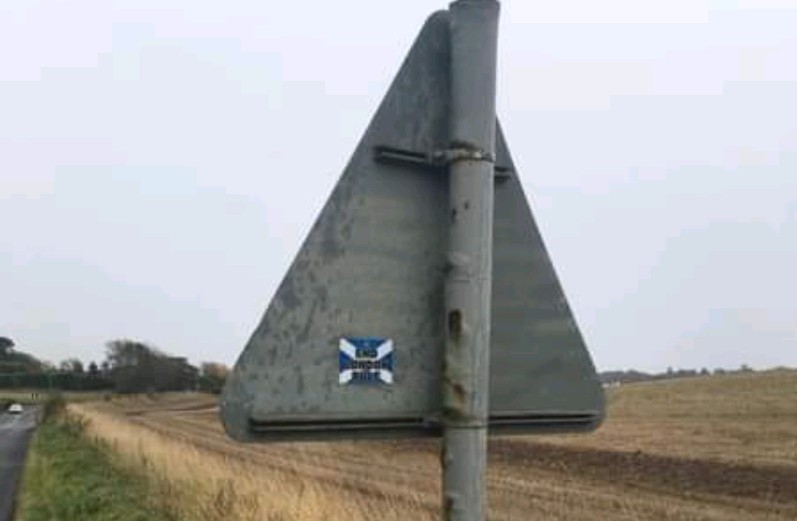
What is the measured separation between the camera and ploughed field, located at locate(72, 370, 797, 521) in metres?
12.4

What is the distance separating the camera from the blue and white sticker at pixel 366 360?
2.52 metres

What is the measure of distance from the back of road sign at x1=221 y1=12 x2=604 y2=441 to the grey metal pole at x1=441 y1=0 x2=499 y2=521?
0.14 m

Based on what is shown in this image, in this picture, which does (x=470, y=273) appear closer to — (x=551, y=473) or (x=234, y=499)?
(x=234, y=499)

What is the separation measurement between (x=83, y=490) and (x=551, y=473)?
42.2ft

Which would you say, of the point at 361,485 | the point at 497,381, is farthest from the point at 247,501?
the point at 361,485

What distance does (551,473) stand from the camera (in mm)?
25359

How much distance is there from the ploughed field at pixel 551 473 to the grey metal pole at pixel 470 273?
6.04 m

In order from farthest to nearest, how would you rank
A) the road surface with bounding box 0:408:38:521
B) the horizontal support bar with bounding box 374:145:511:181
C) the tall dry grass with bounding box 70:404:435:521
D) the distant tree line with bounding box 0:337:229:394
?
the distant tree line with bounding box 0:337:229:394, the road surface with bounding box 0:408:38:521, the tall dry grass with bounding box 70:404:435:521, the horizontal support bar with bounding box 374:145:511:181

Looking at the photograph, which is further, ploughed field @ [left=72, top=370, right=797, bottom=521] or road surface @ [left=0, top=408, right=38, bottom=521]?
road surface @ [left=0, top=408, right=38, bottom=521]

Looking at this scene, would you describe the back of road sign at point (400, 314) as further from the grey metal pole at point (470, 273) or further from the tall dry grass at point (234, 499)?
the tall dry grass at point (234, 499)

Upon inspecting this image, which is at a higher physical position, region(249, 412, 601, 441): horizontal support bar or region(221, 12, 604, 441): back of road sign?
region(221, 12, 604, 441): back of road sign

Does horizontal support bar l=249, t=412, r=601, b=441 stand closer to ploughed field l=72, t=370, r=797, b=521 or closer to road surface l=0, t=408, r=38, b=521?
ploughed field l=72, t=370, r=797, b=521

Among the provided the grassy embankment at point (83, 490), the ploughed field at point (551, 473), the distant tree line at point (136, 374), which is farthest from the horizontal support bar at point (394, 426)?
the distant tree line at point (136, 374)

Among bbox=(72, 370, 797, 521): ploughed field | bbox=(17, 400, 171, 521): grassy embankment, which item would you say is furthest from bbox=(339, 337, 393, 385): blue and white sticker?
bbox=(17, 400, 171, 521): grassy embankment
